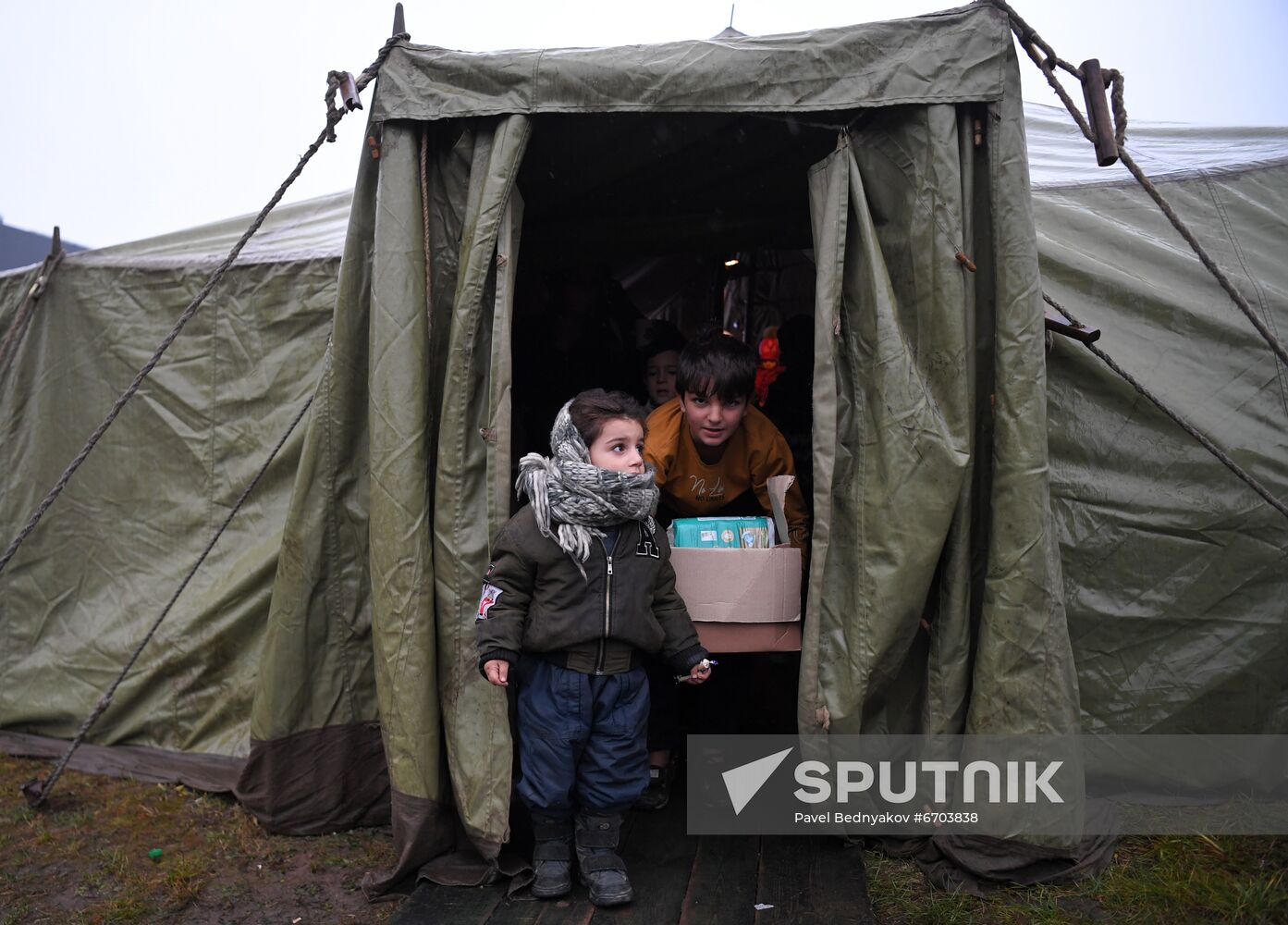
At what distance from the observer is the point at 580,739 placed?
2771 millimetres

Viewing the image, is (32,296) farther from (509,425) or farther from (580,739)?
(580,739)

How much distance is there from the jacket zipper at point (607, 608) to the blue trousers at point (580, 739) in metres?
0.05

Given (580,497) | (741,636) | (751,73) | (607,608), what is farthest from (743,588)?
(751,73)

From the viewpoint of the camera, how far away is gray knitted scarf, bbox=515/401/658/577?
270 cm

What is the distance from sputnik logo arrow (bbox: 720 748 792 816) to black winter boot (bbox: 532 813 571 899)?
2.36ft

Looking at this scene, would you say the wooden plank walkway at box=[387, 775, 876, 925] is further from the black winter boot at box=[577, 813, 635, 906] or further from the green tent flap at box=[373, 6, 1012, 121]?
the green tent flap at box=[373, 6, 1012, 121]

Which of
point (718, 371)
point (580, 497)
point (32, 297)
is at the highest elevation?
point (32, 297)

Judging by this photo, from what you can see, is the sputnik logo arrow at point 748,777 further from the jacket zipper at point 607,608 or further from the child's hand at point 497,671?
the child's hand at point 497,671

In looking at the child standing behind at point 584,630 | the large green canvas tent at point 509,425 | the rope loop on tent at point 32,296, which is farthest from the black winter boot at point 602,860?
the rope loop on tent at point 32,296

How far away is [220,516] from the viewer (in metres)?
4.02

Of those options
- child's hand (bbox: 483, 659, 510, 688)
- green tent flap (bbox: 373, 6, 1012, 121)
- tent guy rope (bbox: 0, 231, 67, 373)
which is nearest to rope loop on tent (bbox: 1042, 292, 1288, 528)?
green tent flap (bbox: 373, 6, 1012, 121)

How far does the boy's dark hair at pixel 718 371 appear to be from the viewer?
3.26m

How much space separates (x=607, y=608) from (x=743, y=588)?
1.47ft

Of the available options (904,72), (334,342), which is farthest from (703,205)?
(334,342)
